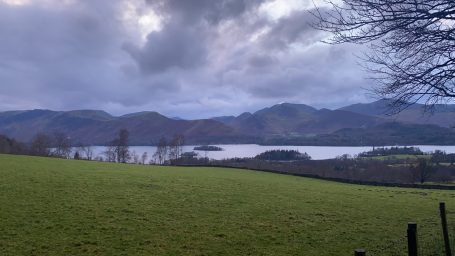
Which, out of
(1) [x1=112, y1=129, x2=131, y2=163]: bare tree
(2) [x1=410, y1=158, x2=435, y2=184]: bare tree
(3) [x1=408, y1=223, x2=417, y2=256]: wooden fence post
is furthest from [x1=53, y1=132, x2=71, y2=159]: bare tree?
(3) [x1=408, y1=223, x2=417, y2=256]: wooden fence post

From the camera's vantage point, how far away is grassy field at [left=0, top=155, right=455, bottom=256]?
12992 millimetres

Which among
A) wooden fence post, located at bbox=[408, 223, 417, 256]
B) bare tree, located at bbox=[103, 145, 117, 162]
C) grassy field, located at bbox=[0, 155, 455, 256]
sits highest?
bare tree, located at bbox=[103, 145, 117, 162]

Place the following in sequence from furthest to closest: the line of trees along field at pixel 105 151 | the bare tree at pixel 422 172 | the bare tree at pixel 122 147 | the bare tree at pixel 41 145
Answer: the bare tree at pixel 41 145, the bare tree at pixel 122 147, the line of trees along field at pixel 105 151, the bare tree at pixel 422 172

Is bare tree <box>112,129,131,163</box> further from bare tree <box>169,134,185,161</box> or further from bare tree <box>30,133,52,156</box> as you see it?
bare tree <box>30,133,52,156</box>

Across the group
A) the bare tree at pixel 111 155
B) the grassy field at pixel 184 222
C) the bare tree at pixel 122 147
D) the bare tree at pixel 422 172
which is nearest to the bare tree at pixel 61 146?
the bare tree at pixel 111 155

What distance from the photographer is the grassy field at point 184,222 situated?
42.6ft

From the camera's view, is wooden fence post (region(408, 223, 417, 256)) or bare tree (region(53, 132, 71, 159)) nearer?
wooden fence post (region(408, 223, 417, 256))

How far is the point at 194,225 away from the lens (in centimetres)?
1648

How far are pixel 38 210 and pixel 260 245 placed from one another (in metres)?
10.0

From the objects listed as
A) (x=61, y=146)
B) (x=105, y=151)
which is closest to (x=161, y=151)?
(x=105, y=151)

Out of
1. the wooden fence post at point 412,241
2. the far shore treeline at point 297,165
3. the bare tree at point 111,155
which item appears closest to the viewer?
the wooden fence post at point 412,241

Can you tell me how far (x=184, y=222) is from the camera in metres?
17.0

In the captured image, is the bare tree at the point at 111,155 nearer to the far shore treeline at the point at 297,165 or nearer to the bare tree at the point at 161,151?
the far shore treeline at the point at 297,165

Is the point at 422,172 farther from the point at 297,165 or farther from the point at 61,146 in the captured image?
the point at 61,146
